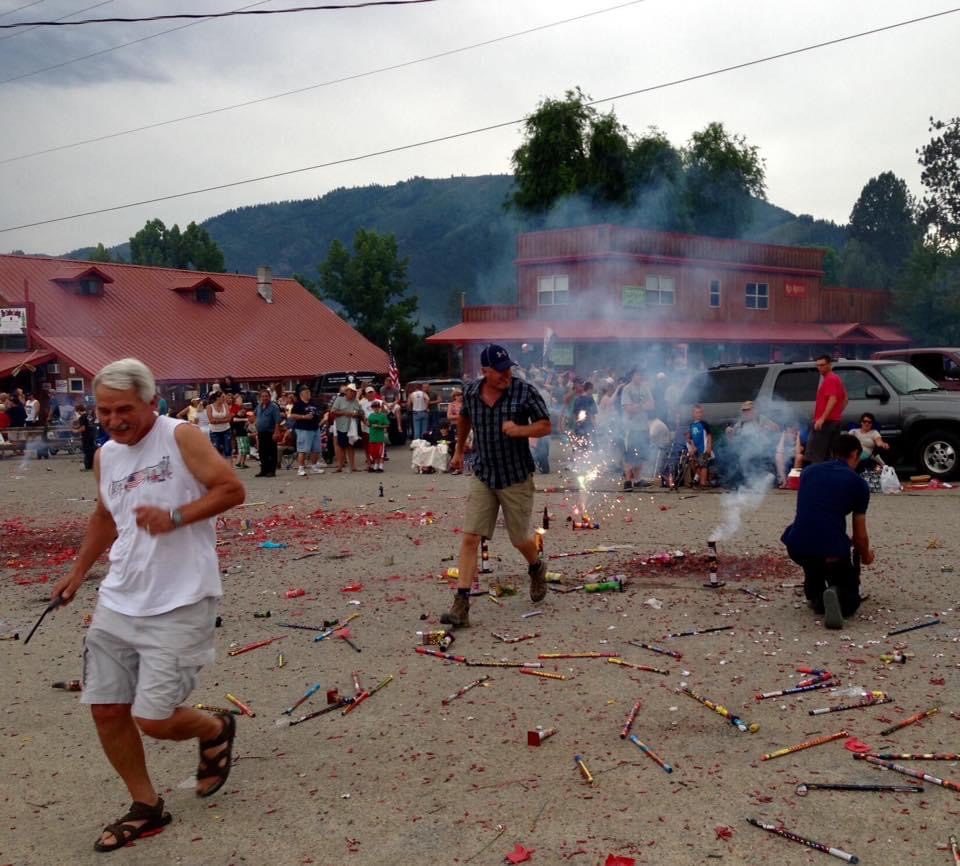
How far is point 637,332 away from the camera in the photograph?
35.5 m

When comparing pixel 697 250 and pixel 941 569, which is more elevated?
pixel 697 250

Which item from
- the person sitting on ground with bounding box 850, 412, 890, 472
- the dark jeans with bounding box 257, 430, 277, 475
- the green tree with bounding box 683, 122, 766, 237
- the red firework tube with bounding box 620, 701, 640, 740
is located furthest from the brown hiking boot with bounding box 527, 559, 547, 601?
the green tree with bounding box 683, 122, 766, 237

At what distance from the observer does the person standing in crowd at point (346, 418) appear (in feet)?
62.3

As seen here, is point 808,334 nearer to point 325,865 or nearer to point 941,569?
point 941,569

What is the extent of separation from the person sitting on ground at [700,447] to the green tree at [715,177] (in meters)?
49.5

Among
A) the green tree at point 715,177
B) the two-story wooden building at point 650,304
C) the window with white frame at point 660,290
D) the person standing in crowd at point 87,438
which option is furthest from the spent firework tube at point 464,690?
the green tree at point 715,177

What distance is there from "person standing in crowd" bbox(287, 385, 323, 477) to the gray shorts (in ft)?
48.8

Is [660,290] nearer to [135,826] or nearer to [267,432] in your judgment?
[267,432]

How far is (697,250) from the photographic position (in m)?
38.9

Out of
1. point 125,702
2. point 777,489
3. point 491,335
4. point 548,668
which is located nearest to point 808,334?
→ point 491,335

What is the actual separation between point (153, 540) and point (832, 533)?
4767 mm

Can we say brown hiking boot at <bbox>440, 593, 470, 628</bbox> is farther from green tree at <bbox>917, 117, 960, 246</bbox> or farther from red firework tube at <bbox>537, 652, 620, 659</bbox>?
green tree at <bbox>917, 117, 960, 246</bbox>

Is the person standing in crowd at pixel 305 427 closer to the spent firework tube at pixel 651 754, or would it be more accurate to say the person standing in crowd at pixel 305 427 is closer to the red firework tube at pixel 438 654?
the red firework tube at pixel 438 654

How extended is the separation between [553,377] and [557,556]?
17.5m
